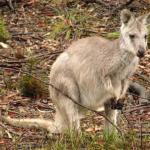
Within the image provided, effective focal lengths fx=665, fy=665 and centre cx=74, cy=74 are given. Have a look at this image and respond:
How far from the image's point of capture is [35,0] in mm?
12852

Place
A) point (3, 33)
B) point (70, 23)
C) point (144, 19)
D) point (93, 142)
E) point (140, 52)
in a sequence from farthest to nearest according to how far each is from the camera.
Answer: point (70, 23) → point (3, 33) → point (144, 19) → point (140, 52) → point (93, 142)

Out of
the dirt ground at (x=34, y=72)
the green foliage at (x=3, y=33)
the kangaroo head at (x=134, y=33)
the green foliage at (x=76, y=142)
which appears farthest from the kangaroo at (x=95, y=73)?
the green foliage at (x=3, y=33)

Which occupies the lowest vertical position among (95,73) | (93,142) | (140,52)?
(93,142)

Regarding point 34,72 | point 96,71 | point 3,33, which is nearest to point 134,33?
point 96,71

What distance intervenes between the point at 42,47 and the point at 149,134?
4.61 meters

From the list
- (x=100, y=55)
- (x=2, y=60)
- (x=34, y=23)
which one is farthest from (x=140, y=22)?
(x=34, y=23)

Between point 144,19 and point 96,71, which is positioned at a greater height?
point 144,19

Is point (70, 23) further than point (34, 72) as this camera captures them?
Yes

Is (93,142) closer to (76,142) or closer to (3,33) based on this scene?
(76,142)

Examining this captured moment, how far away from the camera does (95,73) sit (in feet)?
23.3

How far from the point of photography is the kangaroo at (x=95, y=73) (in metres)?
6.96

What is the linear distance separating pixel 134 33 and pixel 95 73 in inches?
23.4

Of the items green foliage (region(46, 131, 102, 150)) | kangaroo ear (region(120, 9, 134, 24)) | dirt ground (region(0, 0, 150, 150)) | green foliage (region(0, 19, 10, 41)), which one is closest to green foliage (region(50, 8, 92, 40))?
dirt ground (region(0, 0, 150, 150))

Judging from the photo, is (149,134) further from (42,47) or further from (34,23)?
(34,23)
